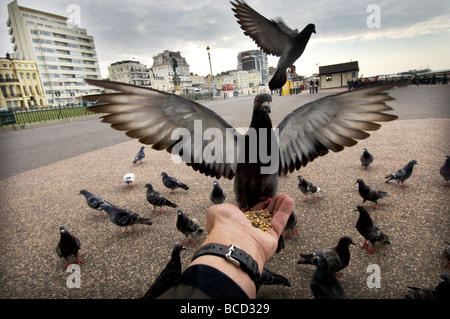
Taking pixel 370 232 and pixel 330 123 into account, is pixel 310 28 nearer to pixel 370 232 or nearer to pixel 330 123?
pixel 330 123

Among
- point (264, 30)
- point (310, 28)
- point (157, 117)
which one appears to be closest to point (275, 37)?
point (264, 30)

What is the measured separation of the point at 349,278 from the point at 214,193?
271cm

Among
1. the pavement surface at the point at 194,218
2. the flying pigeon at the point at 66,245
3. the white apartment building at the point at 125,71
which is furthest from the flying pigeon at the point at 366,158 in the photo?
the white apartment building at the point at 125,71

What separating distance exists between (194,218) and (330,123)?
3122 mm

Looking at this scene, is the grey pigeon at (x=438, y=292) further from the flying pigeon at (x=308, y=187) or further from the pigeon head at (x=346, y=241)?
the flying pigeon at (x=308, y=187)

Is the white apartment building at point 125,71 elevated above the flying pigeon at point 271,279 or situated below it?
above

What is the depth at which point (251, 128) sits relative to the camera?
2652mm

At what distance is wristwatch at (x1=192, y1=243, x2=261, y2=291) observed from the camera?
166 centimetres

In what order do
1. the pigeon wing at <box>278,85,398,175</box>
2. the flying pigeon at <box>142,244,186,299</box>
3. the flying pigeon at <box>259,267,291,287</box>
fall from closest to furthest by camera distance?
the pigeon wing at <box>278,85,398,175</box> < the flying pigeon at <box>259,267,291,287</box> < the flying pigeon at <box>142,244,186,299</box>

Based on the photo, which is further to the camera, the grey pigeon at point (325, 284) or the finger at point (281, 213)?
the finger at point (281, 213)

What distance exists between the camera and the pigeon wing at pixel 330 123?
85.2 inches

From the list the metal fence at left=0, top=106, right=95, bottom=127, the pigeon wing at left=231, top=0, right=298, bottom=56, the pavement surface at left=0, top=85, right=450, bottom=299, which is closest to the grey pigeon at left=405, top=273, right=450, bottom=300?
the pavement surface at left=0, top=85, right=450, bottom=299

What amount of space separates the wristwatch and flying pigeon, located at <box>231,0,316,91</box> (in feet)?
10.1

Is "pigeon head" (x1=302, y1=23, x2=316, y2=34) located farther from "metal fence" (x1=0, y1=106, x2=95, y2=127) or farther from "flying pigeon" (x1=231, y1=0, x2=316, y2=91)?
"metal fence" (x1=0, y1=106, x2=95, y2=127)
